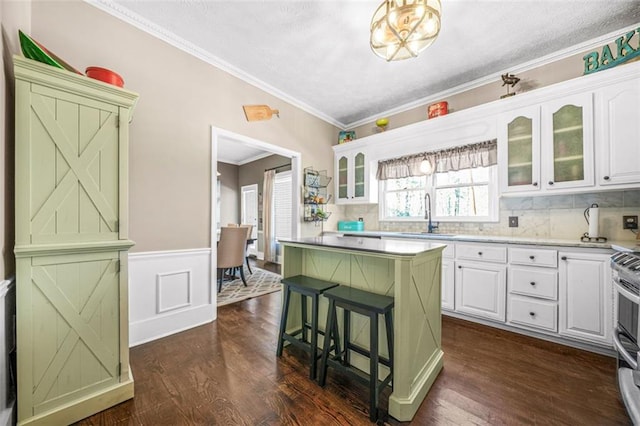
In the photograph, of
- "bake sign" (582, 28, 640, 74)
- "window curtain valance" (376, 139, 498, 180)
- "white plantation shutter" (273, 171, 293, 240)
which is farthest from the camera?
"white plantation shutter" (273, 171, 293, 240)

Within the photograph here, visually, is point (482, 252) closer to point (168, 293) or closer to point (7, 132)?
point (168, 293)

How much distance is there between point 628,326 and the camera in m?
1.57

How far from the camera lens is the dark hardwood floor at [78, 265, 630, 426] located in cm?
143

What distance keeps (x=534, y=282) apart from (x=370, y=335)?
192 cm

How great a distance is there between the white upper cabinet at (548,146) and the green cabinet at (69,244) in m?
3.53

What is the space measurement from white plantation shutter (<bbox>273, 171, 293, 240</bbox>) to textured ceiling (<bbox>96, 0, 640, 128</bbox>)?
2671mm

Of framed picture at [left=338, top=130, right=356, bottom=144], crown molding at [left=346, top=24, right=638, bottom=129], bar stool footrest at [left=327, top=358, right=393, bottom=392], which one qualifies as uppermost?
crown molding at [left=346, top=24, right=638, bottom=129]

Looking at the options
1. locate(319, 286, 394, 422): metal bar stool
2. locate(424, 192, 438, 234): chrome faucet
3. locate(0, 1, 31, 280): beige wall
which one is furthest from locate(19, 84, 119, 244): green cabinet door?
locate(424, 192, 438, 234): chrome faucet

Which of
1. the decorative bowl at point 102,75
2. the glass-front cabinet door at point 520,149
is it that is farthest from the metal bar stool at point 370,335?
the glass-front cabinet door at point 520,149

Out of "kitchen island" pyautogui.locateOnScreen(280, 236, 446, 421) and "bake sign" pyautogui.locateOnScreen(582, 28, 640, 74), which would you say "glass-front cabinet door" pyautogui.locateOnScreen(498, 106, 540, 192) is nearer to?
"bake sign" pyautogui.locateOnScreen(582, 28, 640, 74)

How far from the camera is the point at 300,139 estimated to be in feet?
12.8

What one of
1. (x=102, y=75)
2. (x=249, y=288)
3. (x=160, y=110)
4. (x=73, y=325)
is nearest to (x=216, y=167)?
(x=160, y=110)

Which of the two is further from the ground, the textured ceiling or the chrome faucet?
the textured ceiling

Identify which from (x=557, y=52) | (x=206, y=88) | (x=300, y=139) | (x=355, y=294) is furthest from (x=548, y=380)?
(x=206, y=88)
